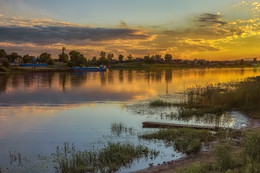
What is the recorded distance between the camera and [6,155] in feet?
48.9

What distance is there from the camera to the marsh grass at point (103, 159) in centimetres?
1231

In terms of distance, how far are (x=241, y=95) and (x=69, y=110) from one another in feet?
60.6

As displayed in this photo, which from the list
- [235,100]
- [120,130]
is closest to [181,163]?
[120,130]

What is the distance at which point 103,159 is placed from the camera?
13164mm

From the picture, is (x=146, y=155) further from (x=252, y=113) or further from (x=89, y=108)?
(x=89, y=108)

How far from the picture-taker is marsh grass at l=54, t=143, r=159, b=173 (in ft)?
40.4

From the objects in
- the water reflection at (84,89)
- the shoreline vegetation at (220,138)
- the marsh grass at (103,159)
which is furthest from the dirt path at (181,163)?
the water reflection at (84,89)

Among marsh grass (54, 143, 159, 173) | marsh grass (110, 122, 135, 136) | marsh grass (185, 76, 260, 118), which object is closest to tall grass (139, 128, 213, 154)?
marsh grass (54, 143, 159, 173)

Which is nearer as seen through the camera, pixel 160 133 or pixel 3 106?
pixel 160 133

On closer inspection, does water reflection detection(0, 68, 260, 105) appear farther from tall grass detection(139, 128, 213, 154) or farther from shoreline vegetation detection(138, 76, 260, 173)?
tall grass detection(139, 128, 213, 154)

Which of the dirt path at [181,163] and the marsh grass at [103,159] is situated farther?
the marsh grass at [103,159]

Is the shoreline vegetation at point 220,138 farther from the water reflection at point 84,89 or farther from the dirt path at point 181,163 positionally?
the water reflection at point 84,89

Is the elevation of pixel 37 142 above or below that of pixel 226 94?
below

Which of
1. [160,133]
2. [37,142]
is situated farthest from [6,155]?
[160,133]
